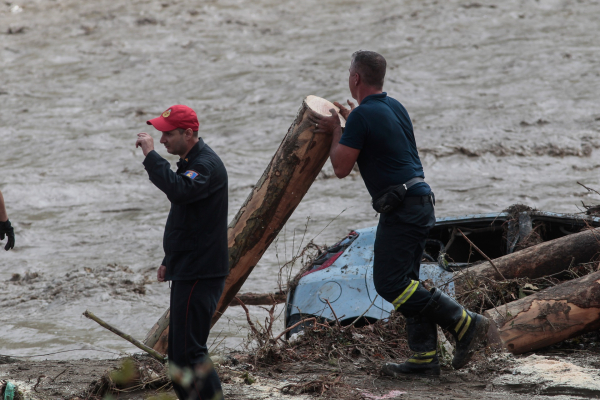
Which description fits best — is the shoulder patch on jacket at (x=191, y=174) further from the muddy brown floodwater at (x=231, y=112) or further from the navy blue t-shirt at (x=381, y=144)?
the muddy brown floodwater at (x=231, y=112)

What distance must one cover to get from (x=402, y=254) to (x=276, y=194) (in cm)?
98

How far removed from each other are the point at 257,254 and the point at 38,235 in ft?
24.2

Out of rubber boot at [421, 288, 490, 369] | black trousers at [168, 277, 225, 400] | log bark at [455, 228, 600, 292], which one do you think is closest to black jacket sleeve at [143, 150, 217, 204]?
black trousers at [168, 277, 225, 400]

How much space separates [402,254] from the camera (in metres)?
3.96

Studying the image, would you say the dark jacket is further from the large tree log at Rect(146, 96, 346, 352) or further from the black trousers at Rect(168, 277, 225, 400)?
the large tree log at Rect(146, 96, 346, 352)

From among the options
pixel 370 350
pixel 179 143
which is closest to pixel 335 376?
pixel 370 350

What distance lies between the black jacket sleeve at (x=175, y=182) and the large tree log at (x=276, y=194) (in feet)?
3.56

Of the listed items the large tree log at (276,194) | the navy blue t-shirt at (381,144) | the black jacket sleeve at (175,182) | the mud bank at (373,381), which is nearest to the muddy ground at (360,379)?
the mud bank at (373,381)

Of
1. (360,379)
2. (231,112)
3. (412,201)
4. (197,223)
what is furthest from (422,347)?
(231,112)

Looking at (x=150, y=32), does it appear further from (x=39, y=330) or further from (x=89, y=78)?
(x=39, y=330)

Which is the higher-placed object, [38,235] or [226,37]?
[226,37]

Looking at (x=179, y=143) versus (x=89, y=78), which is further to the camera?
(x=89, y=78)

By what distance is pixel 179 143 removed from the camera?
354 cm

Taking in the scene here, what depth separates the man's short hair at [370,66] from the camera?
4000 millimetres
